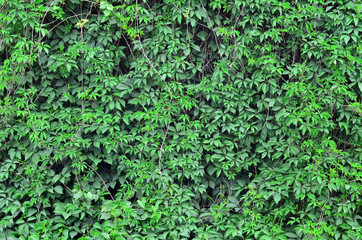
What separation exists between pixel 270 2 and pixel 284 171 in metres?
1.72

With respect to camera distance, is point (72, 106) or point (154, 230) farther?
point (72, 106)

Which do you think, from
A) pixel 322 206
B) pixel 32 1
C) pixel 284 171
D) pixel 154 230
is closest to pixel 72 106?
pixel 32 1

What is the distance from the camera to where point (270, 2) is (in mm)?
3732

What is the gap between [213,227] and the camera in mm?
3744

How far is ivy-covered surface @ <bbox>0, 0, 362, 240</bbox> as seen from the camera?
361 cm

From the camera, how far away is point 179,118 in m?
3.78

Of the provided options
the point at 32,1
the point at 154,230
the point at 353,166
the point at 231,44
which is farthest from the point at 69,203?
the point at 353,166

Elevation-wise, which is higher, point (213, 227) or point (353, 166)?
point (353, 166)

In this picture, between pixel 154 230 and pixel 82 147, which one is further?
pixel 82 147

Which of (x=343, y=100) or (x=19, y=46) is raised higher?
(x=19, y=46)

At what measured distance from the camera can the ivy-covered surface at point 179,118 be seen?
11.8 ft

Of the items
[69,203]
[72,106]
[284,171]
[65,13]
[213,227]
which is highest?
[65,13]

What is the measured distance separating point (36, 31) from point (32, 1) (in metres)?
0.32

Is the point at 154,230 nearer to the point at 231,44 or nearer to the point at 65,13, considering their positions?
the point at 231,44
